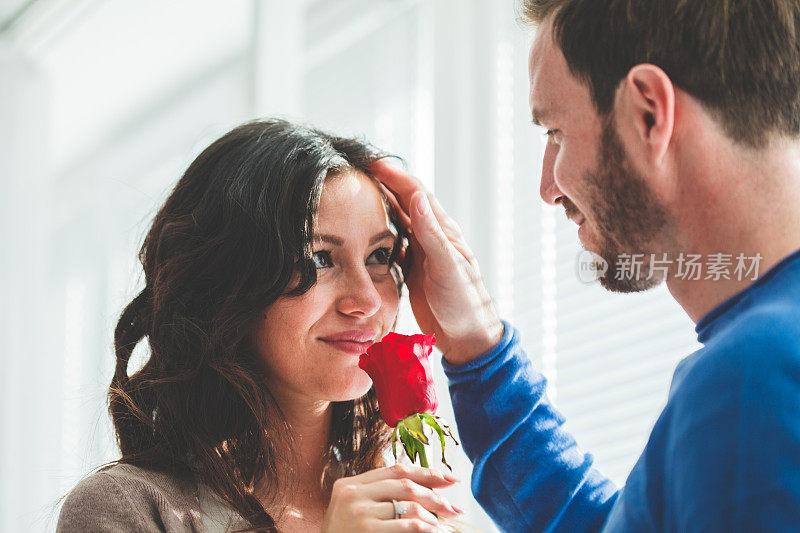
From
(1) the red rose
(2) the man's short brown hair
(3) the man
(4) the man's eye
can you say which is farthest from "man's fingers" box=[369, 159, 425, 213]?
(2) the man's short brown hair

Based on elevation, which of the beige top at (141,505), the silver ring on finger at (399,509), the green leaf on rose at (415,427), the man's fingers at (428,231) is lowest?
the beige top at (141,505)

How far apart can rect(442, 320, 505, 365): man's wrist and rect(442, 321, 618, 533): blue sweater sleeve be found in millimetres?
12

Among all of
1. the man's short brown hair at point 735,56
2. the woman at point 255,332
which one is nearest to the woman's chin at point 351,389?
the woman at point 255,332

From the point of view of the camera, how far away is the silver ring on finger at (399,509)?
1.01 m

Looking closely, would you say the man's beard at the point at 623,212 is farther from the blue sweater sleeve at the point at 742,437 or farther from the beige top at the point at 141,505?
the beige top at the point at 141,505

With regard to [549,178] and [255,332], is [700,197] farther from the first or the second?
[255,332]

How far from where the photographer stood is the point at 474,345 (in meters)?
1.40

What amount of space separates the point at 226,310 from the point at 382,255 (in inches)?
9.5

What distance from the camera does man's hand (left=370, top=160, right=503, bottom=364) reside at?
139cm

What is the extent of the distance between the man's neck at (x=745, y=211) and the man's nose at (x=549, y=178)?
24cm

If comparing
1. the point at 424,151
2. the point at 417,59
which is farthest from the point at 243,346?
the point at 417,59

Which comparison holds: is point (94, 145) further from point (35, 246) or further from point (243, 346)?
point (243, 346)

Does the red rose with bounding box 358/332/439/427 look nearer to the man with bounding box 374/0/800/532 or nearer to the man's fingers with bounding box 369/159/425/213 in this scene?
the man with bounding box 374/0/800/532

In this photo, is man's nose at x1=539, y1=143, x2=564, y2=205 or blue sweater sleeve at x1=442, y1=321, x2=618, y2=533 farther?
blue sweater sleeve at x1=442, y1=321, x2=618, y2=533
